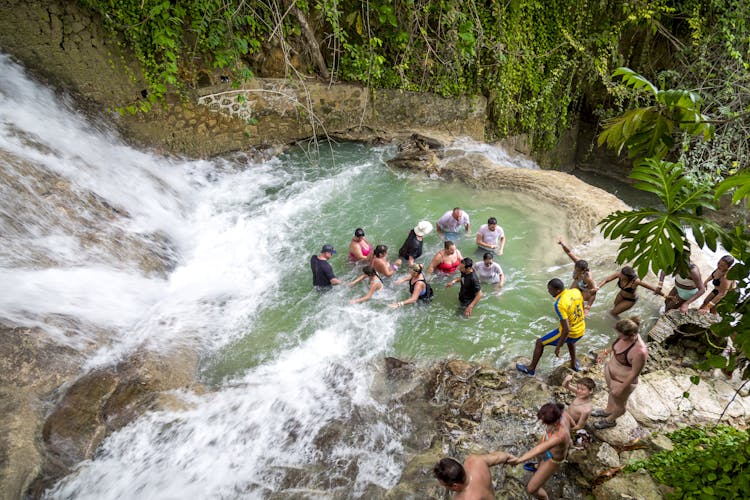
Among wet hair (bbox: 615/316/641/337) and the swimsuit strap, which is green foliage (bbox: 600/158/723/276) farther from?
the swimsuit strap

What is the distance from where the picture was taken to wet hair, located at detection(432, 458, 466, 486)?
3139mm

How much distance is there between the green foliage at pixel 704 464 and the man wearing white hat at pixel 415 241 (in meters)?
4.21

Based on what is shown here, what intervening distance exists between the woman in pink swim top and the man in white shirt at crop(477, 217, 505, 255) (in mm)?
2005

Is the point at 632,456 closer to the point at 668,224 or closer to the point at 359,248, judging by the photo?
the point at 668,224

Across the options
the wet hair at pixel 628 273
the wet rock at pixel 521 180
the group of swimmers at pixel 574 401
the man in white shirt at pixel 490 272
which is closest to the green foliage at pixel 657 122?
the group of swimmers at pixel 574 401

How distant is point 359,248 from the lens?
280 inches

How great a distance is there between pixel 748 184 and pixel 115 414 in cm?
564

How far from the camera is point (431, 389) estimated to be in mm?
5035

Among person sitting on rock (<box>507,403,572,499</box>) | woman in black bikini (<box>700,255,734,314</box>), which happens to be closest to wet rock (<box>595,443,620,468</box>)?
person sitting on rock (<box>507,403,572,499</box>)

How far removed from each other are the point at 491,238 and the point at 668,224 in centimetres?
484

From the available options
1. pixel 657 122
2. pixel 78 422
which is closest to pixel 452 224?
pixel 657 122

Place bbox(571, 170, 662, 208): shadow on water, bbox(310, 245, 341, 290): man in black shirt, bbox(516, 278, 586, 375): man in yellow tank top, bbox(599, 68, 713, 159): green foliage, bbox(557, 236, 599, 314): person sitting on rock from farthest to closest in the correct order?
bbox(571, 170, 662, 208): shadow on water, bbox(310, 245, 341, 290): man in black shirt, bbox(557, 236, 599, 314): person sitting on rock, bbox(516, 278, 586, 375): man in yellow tank top, bbox(599, 68, 713, 159): green foliage

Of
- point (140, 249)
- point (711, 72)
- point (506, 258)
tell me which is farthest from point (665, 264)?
point (711, 72)

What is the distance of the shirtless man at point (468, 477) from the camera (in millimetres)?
3150
